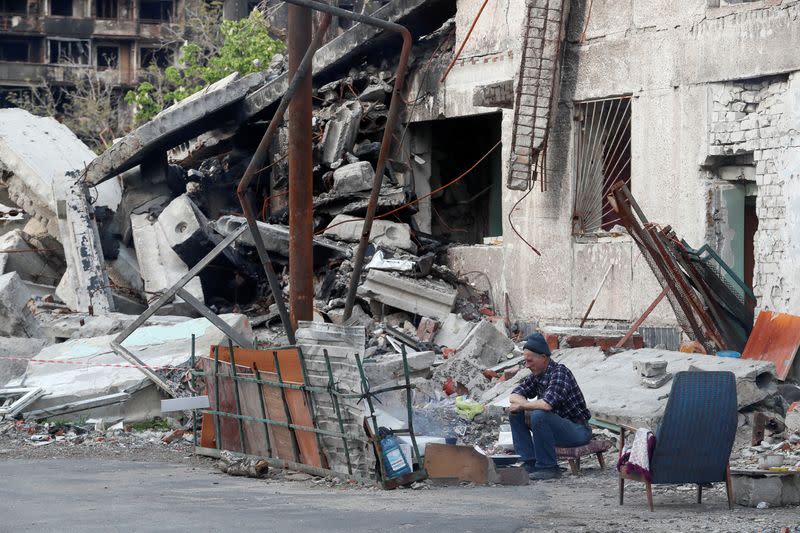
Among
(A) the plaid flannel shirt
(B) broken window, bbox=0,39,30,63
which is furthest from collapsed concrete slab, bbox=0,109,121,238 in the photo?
(B) broken window, bbox=0,39,30,63

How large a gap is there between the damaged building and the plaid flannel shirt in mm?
1116

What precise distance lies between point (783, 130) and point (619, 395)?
10.8 feet

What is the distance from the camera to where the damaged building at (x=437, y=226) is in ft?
34.1

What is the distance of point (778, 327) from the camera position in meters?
11.7

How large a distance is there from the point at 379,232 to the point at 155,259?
316 cm

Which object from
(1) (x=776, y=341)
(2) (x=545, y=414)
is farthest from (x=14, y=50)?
(2) (x=545, y=414)

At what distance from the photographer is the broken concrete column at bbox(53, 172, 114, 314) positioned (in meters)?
16.1

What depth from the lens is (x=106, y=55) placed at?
62438 mm

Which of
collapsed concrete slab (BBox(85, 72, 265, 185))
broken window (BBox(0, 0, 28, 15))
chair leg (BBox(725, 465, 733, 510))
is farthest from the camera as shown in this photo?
broken window (BBox(0, 0, 28, 15))

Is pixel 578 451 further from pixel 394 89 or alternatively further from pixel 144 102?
pixel 144 102

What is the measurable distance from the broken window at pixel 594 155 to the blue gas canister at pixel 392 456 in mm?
6677

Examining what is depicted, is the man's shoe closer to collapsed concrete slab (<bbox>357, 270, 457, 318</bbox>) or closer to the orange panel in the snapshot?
the orange panel

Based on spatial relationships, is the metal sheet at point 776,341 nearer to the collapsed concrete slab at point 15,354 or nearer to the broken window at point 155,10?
the collapsed concrete slab at point 15,354

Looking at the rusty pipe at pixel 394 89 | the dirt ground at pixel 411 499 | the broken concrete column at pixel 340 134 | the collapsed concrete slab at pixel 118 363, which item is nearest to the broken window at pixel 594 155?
the broken concrete column at pixel 340 134
